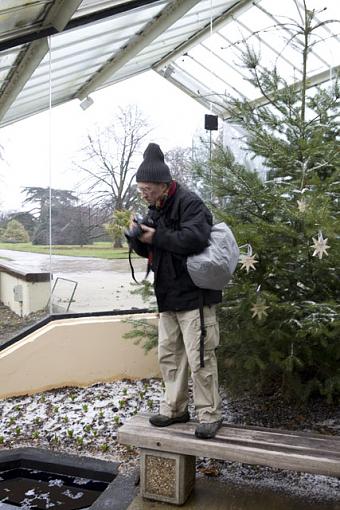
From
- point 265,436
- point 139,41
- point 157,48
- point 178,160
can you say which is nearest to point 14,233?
point 178,160

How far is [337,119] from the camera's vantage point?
406cm

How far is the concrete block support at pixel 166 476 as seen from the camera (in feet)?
9.62

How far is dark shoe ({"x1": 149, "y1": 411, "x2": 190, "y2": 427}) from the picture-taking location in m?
3.03

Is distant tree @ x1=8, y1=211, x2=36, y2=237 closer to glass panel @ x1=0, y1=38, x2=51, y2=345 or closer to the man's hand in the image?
glass panel @ x1=0, y1=38, x2=51, y2=345

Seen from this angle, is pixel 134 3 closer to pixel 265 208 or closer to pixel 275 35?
pixel 275 35

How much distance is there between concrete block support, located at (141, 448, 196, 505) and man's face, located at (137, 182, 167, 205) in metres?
1.48

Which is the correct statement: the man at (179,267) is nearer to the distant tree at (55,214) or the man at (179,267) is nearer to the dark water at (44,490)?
the dark water at (44,490)

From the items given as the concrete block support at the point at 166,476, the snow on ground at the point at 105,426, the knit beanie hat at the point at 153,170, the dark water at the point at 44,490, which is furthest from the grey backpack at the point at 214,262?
the dark water at the point at 44,490

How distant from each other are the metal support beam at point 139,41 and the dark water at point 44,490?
3.90m

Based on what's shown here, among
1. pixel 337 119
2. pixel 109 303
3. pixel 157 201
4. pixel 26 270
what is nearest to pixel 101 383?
pixel 109 303

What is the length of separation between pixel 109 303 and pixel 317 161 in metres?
2.89

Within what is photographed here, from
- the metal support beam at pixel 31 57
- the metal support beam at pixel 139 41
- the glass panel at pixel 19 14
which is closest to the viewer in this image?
the glass panel at pixel 19 14

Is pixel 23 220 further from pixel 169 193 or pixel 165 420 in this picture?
pixel 165 420

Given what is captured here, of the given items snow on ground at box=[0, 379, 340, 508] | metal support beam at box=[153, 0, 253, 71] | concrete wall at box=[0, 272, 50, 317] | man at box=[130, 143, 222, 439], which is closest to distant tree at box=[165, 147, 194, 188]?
metal support beam at box=[153, 0, 253, 71]
